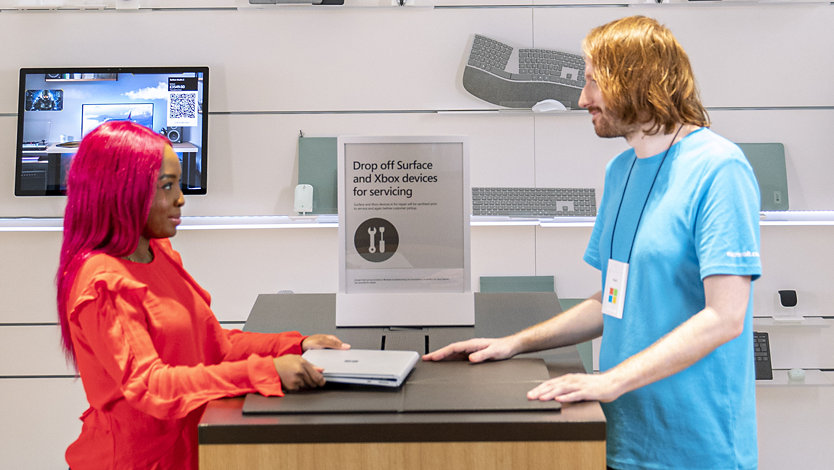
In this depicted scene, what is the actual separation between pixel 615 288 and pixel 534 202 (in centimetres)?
190

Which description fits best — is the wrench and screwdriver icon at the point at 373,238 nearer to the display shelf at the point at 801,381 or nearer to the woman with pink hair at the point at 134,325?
the woman with pink hair at the point at 134,325

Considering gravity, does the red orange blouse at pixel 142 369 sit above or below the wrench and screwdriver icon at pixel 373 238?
below

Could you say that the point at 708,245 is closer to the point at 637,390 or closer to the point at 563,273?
the point at 637,390

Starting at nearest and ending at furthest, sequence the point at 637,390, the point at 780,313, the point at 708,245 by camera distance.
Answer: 1. the point at 708,245
2. the point at 637,390
3. the point at 780,313

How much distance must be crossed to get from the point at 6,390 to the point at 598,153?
2.79 metres

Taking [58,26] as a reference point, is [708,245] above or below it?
below

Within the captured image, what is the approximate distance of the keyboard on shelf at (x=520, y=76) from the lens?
353 centimetres

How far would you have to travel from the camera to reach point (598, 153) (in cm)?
358

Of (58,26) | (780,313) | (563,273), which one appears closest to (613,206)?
(563,273)

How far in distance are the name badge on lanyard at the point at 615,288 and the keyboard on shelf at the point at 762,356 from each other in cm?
211

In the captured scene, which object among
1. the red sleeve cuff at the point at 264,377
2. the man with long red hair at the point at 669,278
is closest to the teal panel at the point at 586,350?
the man with long red hair at the point at 669,278

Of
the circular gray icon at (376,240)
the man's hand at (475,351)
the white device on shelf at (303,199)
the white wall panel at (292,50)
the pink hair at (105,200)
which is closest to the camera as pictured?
the pink hair at (105,200)

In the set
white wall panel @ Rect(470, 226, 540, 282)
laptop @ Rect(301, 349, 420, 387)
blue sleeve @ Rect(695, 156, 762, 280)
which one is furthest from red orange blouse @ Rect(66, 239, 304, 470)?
white wall panel @ Rect(470, 226, 540, 282)

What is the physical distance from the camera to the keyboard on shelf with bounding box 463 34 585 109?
3.53m
